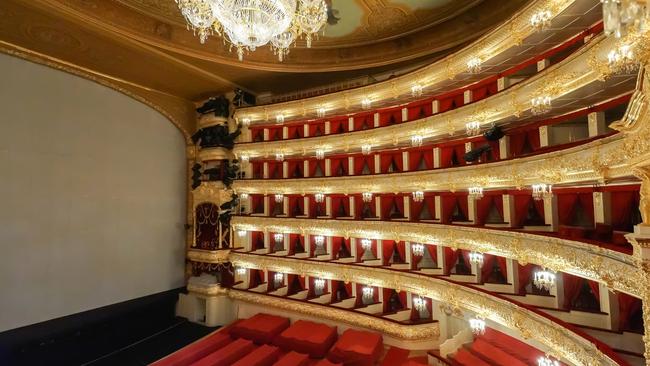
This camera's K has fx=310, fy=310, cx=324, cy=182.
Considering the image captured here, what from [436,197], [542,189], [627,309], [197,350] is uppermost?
[542,189]

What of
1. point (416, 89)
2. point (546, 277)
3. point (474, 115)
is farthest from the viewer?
point (416, 89)

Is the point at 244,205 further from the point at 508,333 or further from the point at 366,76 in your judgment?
the point at 508,333

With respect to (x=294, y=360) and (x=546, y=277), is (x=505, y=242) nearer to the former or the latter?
(x=546, y=277)

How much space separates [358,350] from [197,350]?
6.49 m

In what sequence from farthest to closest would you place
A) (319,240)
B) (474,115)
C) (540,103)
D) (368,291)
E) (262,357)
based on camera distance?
(319,240)
(368,291)
(262,357)
(474,115)
(540,103)

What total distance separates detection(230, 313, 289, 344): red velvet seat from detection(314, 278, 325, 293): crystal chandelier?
216 cm

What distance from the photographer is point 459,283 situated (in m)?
10.8

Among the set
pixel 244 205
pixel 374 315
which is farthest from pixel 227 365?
pixel 244 205

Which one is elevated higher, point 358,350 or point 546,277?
point 546,277

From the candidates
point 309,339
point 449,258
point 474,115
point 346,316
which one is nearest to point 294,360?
point 309,339

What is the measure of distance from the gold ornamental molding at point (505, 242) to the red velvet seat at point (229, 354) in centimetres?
564

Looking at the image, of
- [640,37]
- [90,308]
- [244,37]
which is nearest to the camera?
[640,37]

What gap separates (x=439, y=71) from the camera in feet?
38.3

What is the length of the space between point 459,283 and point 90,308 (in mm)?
15247
